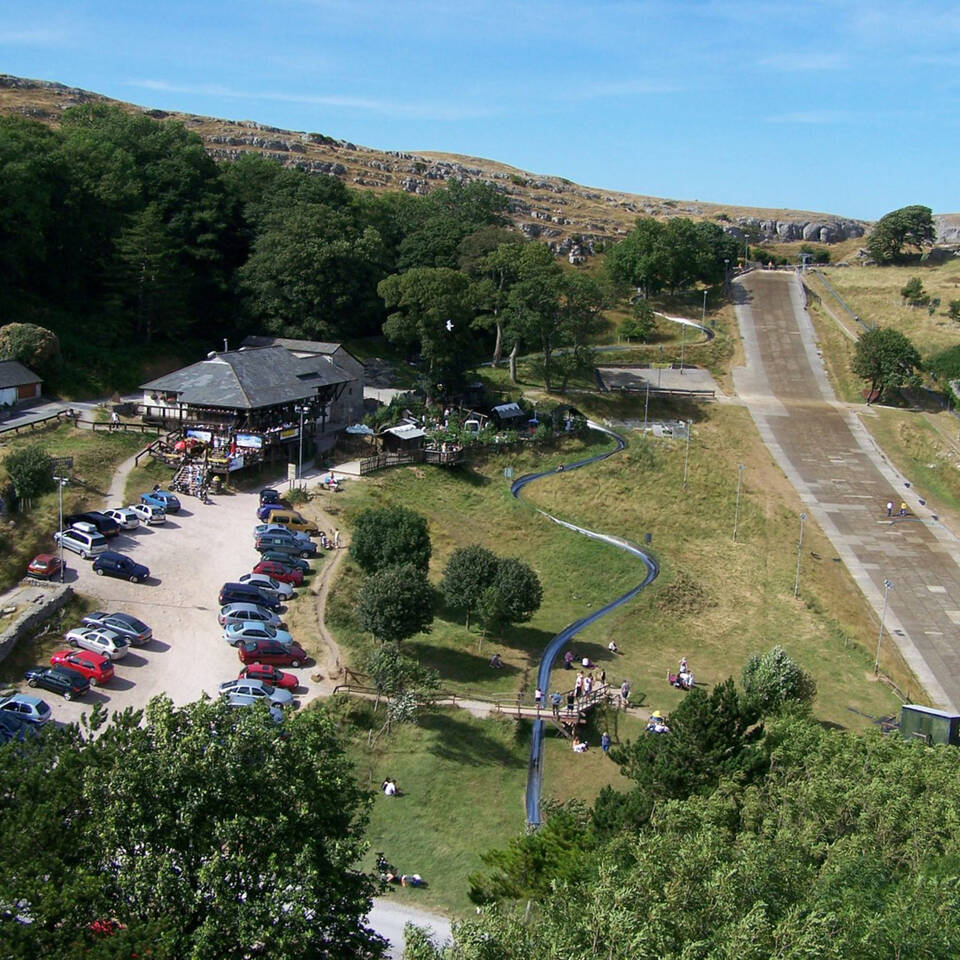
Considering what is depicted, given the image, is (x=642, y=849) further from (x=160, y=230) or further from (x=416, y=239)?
(x=416, y=239)

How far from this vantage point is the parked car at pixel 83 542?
141 feet

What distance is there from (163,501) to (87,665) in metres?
15.3

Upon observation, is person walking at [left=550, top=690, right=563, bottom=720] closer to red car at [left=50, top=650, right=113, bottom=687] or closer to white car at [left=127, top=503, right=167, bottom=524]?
red car at [left=50, top=650, right=113, bottom=687]

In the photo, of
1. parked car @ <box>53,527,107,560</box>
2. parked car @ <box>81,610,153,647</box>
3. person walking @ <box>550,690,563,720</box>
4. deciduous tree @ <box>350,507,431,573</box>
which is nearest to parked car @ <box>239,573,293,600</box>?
deciduous tree @ <box>350,507,431,573</box>

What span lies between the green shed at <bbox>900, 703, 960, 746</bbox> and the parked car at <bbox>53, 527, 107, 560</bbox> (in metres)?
31.9

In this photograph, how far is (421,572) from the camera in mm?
42156

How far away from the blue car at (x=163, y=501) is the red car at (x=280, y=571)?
738cm

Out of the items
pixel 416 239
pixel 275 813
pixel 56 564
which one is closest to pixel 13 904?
pixel 275 813

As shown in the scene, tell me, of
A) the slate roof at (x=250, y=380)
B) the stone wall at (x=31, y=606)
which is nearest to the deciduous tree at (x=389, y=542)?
the stone wall at (x=31, y=606)

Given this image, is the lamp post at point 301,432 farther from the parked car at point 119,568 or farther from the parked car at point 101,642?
Result: the parked car at point 101,642

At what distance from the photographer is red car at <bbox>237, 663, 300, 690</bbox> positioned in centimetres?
3562

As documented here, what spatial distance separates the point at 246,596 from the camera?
41156 mm

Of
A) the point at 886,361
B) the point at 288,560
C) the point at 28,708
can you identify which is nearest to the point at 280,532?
the point at 288,560

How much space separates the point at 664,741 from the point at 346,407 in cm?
3923
